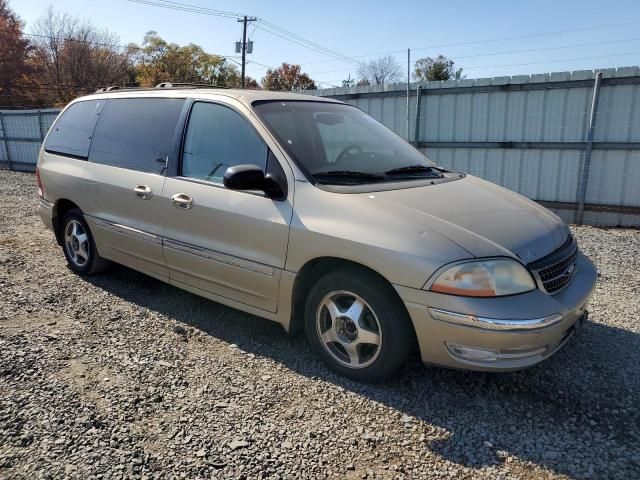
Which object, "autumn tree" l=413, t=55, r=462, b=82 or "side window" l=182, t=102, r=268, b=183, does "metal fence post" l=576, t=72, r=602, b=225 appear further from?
"autumn tree" l=413, t=55, r=462, b=82

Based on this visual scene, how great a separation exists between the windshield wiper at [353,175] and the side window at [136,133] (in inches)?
57.5

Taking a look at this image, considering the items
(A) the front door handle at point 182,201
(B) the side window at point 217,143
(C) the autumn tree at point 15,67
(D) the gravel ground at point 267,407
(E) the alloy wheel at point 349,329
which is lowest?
(D) the gravel ground at point 267,407

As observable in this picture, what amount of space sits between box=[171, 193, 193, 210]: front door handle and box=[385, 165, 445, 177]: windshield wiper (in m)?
1.48

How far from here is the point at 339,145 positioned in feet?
12.3

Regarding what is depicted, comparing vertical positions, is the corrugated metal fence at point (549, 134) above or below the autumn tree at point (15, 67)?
below

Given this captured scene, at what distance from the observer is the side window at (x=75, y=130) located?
494cm

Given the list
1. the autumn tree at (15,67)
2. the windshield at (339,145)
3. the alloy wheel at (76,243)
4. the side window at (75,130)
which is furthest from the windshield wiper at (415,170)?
the autumn tree at (15,67)

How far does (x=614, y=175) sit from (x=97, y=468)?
27.5ft

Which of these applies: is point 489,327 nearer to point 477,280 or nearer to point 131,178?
point 477,280

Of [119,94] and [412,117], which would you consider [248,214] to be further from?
[412,117]

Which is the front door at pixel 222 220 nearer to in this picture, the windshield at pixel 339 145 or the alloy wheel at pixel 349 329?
the windshield at pixel 339 145

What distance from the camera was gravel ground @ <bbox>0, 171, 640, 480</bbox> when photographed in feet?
7.98

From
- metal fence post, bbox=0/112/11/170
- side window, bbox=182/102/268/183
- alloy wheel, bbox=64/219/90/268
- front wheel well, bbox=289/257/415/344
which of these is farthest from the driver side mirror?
metal fence post, bbox=0/112/11/170

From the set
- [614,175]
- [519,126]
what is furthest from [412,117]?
[614,175]
